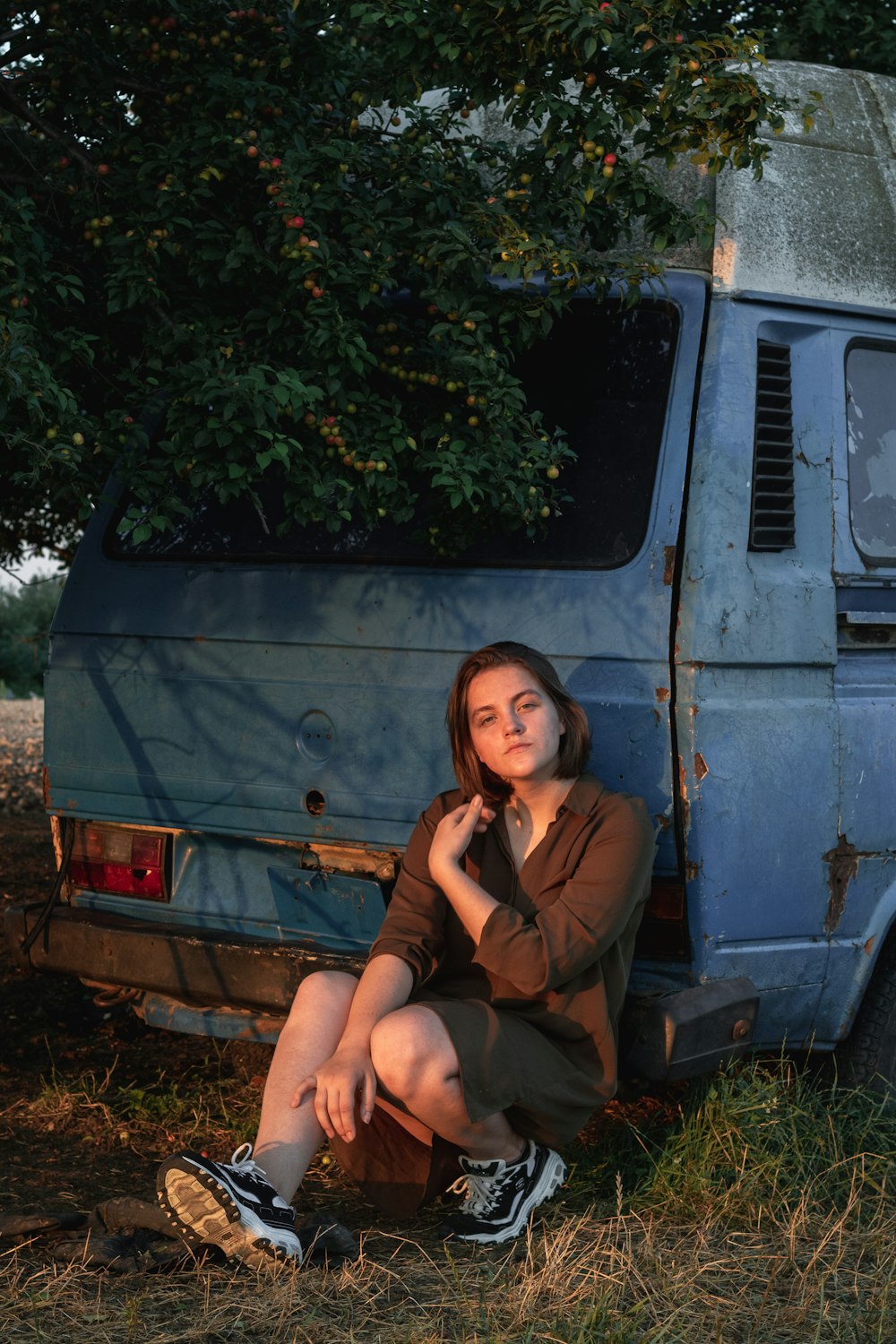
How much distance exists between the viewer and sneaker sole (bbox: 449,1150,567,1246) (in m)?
3.29

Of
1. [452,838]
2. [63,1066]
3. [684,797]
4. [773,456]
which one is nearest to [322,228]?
[773,456]

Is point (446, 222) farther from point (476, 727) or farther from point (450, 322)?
point (476, 727)

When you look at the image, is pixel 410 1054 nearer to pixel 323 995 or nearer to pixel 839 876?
pixel 323 995

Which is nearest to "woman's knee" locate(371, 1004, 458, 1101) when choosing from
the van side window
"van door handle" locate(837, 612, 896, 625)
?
"van door handle" locate(837, 612, 896, 625)

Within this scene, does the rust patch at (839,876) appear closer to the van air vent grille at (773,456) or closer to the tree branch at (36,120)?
the van air vent grille at (773,456)

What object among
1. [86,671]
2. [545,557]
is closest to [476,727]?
[545,557]

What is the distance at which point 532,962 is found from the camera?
3.17 metres

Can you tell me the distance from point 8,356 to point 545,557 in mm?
1316

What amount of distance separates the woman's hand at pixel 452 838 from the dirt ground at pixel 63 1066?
40.1 inches

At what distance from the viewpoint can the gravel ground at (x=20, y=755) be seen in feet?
29.0

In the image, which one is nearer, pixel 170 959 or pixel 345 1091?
pixel 345 1091

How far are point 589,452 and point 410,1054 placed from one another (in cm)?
154

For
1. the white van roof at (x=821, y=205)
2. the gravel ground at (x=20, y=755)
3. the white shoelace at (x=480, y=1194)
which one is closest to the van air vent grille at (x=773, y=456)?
the white van roof at (x=821, y=205)

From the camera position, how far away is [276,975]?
372 centimetres
